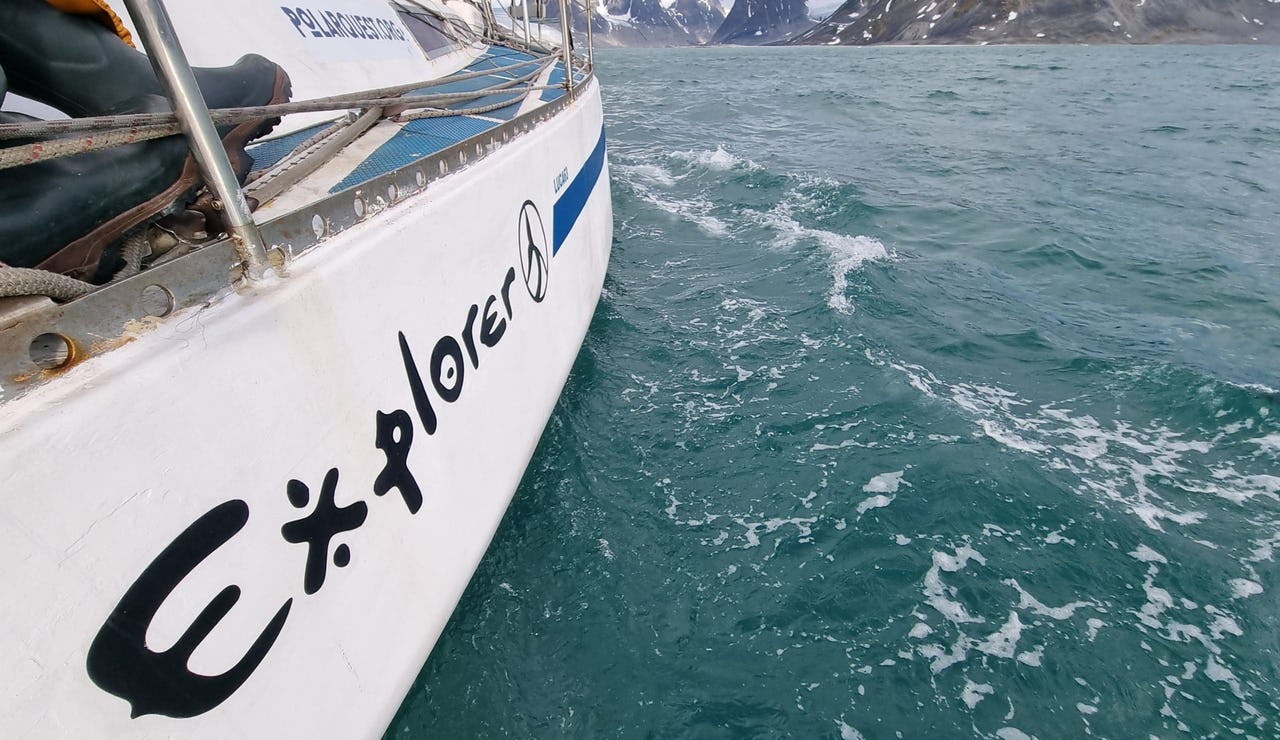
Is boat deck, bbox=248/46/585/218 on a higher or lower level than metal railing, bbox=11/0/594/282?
lower

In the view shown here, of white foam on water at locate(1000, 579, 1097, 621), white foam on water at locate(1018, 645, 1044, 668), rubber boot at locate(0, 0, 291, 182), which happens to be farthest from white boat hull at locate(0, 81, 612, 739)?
white foam on water at locate(1000, 579, 1097, 621)

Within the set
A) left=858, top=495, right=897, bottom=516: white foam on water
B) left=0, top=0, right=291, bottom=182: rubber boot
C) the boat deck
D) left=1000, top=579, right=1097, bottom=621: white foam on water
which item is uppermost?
left=0, top=0, right=291, bottom=182: rubber boot

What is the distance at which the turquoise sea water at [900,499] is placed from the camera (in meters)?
2.44

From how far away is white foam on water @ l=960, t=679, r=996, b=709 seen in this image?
2.40 meters

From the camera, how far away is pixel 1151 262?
669 centimetres

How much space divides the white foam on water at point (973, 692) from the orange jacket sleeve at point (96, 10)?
11.5 ft

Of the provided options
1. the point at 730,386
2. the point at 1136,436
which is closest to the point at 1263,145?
the point at 1136,436

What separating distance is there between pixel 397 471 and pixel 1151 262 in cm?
841

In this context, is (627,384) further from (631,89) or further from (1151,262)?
(631,89)

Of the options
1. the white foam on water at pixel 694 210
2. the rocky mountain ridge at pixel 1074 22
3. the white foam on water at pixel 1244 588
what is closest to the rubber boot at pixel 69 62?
the white foam on water at pixel 1244 588

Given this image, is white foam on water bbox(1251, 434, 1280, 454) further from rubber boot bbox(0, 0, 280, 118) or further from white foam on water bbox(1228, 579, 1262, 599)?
rubber boot bbox(0, 0, 280, 118)

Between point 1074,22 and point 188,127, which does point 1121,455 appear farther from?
point 1074,22

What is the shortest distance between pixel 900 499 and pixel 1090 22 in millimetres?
105463

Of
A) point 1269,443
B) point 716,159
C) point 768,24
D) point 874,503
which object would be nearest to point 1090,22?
point 716,159
